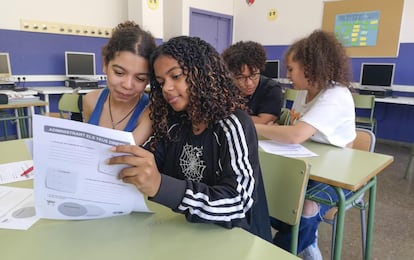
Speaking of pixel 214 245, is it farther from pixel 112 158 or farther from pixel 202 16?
pixel 202 16

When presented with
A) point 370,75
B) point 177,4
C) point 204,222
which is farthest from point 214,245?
point 177,4

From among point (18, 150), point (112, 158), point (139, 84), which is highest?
point (139, 84)

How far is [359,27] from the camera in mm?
4887

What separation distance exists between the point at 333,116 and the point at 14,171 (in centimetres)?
136

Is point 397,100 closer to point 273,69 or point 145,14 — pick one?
point 273,69

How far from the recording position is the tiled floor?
1861 millimetres

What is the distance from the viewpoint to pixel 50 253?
24.0 inches

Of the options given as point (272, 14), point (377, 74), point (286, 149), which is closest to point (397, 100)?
point (377, 74)

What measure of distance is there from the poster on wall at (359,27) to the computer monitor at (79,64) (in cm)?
372

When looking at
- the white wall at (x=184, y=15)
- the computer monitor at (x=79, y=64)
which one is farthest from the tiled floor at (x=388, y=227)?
the computer monitor at (x=79, y=64)

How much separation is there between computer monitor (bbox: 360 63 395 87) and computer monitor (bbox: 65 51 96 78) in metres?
4.07

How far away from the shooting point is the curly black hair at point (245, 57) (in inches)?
73.4

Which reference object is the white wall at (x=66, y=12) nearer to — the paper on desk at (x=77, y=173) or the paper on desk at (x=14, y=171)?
the paper on desk at (x=14, y=171)

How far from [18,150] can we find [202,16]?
5.27 m
